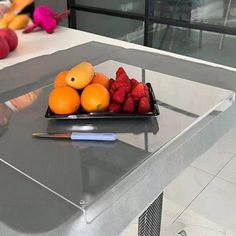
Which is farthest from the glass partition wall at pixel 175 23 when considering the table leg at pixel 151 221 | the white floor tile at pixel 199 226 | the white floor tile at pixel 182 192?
the table leg at pixel 151 221

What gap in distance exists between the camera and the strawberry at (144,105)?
27.5 inches

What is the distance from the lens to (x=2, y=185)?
544mm

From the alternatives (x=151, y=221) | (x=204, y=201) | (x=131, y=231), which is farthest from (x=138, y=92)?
(x=204, y=201)

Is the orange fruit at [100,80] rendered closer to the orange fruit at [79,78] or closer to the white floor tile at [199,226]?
the orange fruit at [79,78]

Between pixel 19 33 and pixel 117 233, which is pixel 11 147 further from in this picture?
pixel 19 33

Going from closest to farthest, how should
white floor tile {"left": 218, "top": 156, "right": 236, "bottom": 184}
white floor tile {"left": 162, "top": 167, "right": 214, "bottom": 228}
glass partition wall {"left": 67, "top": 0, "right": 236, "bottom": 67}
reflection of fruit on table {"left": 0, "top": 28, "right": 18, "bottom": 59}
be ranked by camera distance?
reflection of fruit on table {"left": 0, "top": 28, "right": 18, "bottom": 59} < white floor tile {"left": 162, "top": 167, "right": 214, "bottom": 228} < white floor tile {"left": 218, "top": 156, "right": 236, "bottom": 184} < glass partition wall {"left": 67, "top": 0, "right": 236, "bottom": 67}

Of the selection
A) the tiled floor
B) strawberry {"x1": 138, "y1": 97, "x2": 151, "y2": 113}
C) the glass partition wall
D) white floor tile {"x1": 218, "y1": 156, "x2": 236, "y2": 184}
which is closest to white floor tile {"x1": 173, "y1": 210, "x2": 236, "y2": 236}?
the tiled floor

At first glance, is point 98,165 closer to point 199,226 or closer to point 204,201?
point 199,226

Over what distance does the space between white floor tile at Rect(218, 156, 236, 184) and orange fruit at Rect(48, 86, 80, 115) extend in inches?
50.4

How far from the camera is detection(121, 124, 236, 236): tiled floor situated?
57.0 inches

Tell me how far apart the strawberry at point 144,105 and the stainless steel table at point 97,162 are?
0.02 m

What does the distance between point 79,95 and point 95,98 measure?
39 millimetres

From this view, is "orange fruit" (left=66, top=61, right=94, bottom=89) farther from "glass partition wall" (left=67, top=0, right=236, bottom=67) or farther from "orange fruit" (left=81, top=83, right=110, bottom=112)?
"glass partition wall" (left=67, top=0, right=236, bottom=67)

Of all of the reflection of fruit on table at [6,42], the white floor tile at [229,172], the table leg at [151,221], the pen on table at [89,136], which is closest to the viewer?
the pen on table at [89,136]
